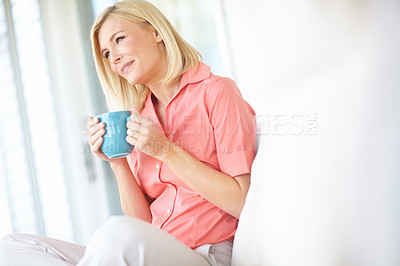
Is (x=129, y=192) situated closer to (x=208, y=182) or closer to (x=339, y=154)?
(x=208, y=182)

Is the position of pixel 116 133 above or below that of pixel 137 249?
above

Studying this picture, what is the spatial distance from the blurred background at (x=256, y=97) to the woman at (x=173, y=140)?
0.13m

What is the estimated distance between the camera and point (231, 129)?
3.43ft

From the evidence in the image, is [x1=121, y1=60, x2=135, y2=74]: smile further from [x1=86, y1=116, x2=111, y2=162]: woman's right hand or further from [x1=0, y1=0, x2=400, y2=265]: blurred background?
[x1=0, y1=0, x2=400, y2=265]: blurred background

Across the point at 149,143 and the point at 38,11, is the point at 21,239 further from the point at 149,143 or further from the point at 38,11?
the point at 38,11

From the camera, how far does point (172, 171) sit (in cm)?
108

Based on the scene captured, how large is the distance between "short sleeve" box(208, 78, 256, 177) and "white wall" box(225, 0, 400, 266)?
0.13 meters

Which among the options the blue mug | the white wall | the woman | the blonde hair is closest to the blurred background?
the white wall

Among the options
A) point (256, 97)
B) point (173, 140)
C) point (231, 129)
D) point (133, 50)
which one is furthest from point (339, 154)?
point (256, 97)

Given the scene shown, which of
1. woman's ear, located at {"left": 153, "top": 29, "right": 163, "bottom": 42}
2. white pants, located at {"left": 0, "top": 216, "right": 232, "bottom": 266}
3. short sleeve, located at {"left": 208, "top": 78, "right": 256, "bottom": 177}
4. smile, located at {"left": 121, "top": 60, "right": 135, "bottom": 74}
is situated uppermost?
woman's ear, located at {"left": 153, "top": 29, "right": 163, "bottom": 42}

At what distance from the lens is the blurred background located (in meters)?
0.75

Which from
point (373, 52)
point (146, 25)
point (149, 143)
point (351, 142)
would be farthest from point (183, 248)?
point (146, 25)

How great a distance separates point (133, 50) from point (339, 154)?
2.02ft

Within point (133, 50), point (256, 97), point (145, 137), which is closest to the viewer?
point (145, 137)
